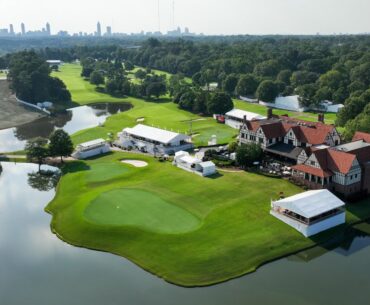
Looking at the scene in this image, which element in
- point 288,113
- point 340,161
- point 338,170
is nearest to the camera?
point 338,170

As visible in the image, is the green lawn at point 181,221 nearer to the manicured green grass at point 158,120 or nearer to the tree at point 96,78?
the manicured green grass at point 158,120

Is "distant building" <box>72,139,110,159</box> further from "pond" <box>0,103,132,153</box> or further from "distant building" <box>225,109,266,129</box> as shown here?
"distant building" <box>225,109,266,129</box>

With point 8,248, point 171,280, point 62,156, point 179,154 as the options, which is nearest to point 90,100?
point 62,156

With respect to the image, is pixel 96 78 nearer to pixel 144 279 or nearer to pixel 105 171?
pixel 105 171

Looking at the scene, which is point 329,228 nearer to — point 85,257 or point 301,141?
point 301,141

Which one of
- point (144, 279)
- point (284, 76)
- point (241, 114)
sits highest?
point (284, 76)

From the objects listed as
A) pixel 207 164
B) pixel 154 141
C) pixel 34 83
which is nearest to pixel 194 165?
pixel 207 164

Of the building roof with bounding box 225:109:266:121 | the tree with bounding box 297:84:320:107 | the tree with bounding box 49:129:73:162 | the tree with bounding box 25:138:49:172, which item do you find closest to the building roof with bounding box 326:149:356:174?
the building roof with bounding box 225:109:266:121
